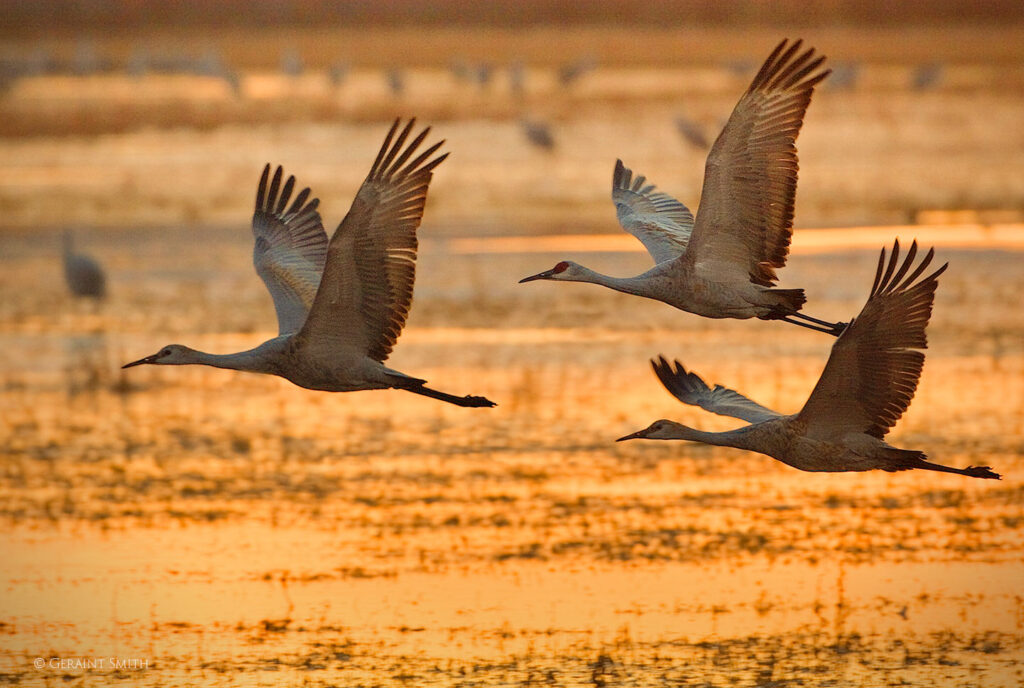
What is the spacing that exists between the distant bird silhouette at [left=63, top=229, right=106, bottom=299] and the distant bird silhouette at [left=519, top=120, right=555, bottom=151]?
13938 millimetres

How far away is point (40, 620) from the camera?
13.0 meters

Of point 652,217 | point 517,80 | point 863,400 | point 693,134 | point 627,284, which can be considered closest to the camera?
point 863,400

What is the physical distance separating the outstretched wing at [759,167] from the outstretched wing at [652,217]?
158 cm

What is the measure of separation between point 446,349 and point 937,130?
22556mm

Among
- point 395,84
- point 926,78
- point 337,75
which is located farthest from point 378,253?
point 337,75

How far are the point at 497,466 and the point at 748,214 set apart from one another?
6.10 m

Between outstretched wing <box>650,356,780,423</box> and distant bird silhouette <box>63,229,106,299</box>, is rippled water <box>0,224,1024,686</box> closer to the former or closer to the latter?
distant bird silhouette <box>63,229,106,299</box>

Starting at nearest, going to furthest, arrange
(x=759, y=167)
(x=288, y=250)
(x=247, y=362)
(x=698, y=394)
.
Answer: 1. (x=759, y=167)
2. (x=247, y=362)
3. (x=698, y=394)
4. (x=288, y=250)

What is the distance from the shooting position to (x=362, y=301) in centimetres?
1141

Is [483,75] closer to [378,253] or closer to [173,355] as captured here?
[173,355]

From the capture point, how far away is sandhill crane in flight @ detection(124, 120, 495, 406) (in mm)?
11070

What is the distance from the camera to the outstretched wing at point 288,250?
508 inches

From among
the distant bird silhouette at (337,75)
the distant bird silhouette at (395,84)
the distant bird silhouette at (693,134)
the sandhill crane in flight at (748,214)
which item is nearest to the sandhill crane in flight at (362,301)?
the sandhill crane in flight at (748,214)

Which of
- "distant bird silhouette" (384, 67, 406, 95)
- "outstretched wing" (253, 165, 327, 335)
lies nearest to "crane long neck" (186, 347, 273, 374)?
"outstretched wing" (253, 165, 327, 335)
